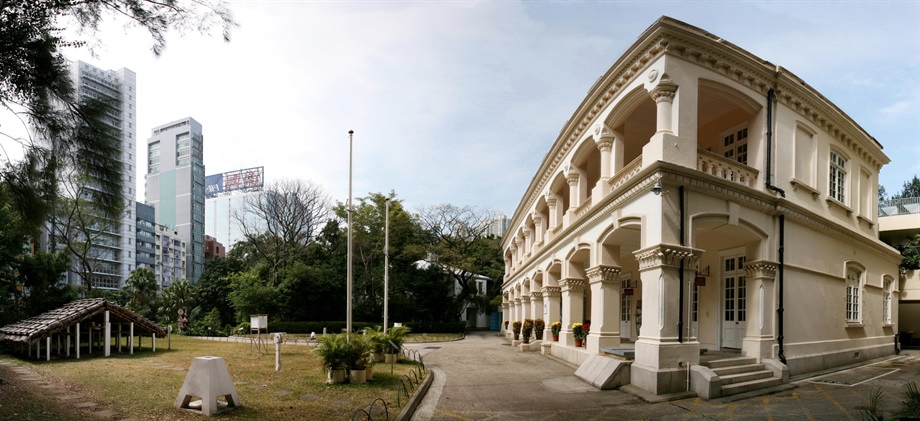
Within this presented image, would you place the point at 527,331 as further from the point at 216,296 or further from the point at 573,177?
the point at 216,296

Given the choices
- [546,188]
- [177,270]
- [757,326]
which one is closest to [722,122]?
[757,326]

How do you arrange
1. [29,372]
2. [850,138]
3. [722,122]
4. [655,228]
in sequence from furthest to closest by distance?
[850,138] < [722,122] < [29,372] < [655,228]

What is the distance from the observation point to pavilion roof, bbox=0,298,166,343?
54.9ft

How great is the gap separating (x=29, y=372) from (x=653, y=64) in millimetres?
18210

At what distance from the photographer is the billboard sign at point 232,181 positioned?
82625 millimetres

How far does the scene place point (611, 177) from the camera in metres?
15.3

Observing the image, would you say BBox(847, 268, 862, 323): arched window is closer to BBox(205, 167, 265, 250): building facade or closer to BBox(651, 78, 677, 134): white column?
BBox(651, 78, 677, 134): white column

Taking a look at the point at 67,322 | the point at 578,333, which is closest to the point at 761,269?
the point at 578,333

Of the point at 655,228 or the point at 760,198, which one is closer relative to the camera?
the point at 655,228

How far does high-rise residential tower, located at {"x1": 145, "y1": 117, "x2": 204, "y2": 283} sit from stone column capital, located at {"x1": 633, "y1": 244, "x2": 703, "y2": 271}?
282ft

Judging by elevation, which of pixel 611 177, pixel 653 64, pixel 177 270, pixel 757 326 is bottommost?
pixel 177 270

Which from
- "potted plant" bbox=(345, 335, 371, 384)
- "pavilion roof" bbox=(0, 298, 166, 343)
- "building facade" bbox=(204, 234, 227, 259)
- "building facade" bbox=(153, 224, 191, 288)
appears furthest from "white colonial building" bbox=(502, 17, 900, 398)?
"building facade" bbox=(204, 234, 227, 259)

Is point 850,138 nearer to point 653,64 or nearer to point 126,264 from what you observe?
point 653,64

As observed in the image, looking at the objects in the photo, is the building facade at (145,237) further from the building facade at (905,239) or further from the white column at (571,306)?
the building facade at (905,239)
